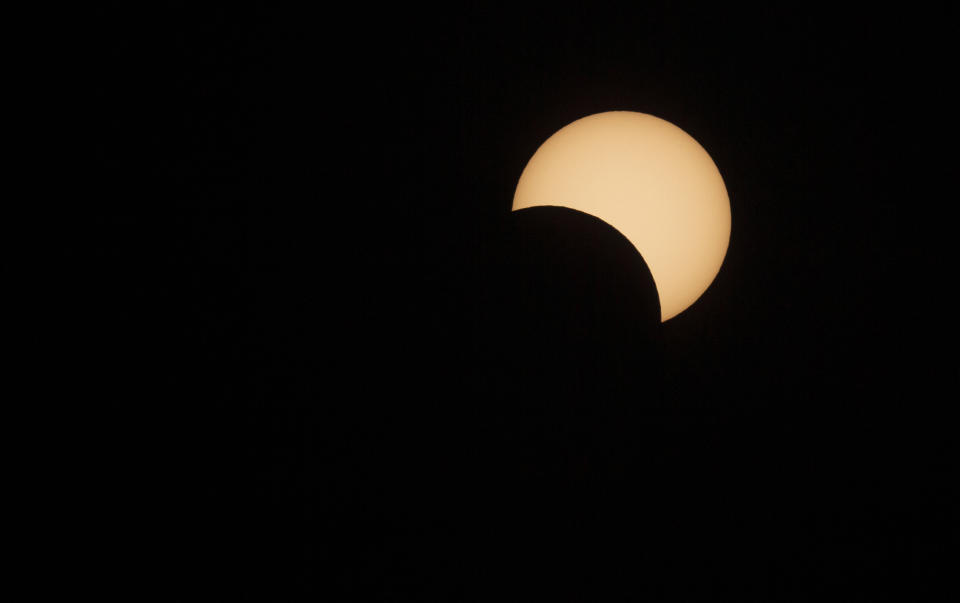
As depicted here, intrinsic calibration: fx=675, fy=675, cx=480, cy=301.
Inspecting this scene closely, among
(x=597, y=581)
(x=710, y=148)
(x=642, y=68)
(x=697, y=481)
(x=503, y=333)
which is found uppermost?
(x=642, y=68)

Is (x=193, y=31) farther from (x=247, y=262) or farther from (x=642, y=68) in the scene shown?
(x=642, y=68)

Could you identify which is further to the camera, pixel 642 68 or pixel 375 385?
pixel 642 68

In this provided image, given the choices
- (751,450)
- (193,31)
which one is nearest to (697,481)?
(751,450)

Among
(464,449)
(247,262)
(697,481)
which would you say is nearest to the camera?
(464,449)

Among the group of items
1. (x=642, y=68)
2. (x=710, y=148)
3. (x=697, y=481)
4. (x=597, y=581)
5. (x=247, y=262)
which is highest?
(x=642, y=68)

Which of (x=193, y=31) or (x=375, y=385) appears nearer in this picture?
(x=375, y=385)

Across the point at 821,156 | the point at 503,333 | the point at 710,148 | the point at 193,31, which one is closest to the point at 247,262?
the point at 193,31

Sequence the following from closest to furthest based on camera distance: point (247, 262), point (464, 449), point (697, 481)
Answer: point (464, 449), point (697, 481), point (247, 262)

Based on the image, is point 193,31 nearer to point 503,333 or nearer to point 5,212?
point 5,212

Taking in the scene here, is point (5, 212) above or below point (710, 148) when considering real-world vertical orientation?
below
